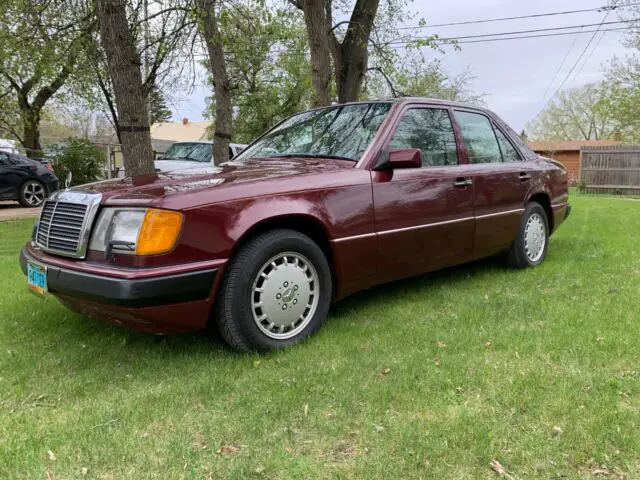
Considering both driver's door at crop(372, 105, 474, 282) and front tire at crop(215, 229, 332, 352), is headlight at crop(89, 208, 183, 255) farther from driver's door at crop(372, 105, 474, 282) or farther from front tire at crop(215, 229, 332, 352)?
driver's door at crop(372, 105, 474, 282)

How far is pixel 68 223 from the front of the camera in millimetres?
3066

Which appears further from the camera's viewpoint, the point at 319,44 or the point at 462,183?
the point at 319,44

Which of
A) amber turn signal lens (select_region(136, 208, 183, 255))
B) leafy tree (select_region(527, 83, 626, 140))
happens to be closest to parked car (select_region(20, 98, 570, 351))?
amber turn signal lens (select_region(136, 208, 183, 255))

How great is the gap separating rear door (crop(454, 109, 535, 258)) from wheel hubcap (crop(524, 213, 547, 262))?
1.00 feet

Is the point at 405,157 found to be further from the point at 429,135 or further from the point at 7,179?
the point at 7,179

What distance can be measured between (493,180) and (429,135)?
0.82m

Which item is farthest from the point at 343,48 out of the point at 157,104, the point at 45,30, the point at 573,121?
the point at 573,121

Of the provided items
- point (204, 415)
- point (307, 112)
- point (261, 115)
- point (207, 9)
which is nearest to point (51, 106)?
point (261, 115)

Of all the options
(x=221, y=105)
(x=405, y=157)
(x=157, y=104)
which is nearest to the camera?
(x=405, y=157)

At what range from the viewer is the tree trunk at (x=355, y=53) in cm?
1036

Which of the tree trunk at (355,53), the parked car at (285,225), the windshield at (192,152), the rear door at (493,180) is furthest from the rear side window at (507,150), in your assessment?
the windshield at (192,152)

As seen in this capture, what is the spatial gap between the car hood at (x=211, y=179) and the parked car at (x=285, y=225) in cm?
1

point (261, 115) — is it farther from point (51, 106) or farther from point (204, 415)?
point (204, 415)

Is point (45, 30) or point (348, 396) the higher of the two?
point (45, 30)
